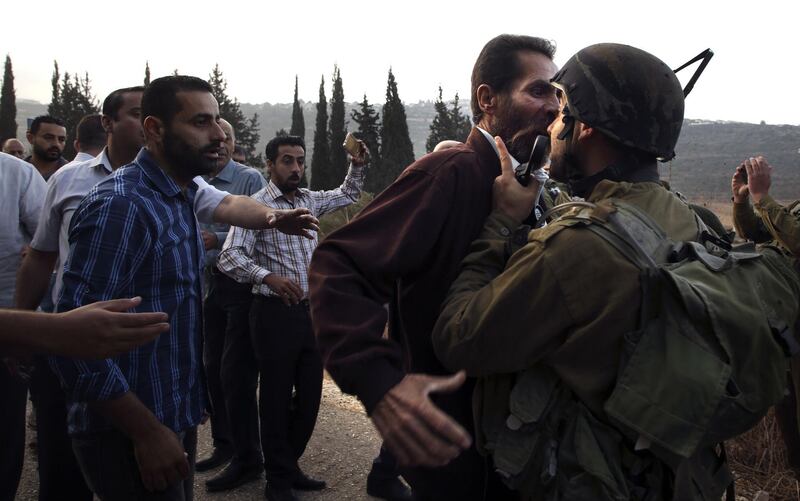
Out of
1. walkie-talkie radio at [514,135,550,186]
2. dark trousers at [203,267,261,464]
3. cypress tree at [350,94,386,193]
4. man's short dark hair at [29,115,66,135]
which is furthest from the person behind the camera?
cypress tree at [350,94,386,193]

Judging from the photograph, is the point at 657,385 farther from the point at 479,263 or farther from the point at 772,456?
the point at 772,456

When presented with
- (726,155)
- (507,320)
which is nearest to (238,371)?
(507,320)

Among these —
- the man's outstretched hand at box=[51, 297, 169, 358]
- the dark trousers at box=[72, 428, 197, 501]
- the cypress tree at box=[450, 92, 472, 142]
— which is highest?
the cypress tree at box=[450, 92, 472, 142]

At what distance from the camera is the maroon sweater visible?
5.13 ft

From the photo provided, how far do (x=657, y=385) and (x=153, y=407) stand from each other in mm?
1677

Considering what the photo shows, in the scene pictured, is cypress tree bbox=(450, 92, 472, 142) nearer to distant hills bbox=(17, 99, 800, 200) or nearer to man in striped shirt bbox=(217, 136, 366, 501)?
distant hills bbox=(17, 99, 800, 200)

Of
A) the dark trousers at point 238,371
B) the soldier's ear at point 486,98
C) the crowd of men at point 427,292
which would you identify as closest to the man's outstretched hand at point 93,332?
the crowd of men at point 427,292

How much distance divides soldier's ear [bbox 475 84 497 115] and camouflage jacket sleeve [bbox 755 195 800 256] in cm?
310

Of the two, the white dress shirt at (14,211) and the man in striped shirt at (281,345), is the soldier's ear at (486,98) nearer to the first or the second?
the man in striped shirt at (281,345)

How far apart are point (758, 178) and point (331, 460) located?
13.6ft

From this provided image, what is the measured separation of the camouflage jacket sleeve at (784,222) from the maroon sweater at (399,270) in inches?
125

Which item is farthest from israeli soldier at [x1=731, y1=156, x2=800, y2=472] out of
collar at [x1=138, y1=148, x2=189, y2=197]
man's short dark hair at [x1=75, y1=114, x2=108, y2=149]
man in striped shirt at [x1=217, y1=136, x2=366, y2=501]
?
man's short dark hair at [x1=75, y1=114, x2=108, y2=149]

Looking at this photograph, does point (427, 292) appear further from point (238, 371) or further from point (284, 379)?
point (238, 371)

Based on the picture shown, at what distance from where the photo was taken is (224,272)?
428cm
